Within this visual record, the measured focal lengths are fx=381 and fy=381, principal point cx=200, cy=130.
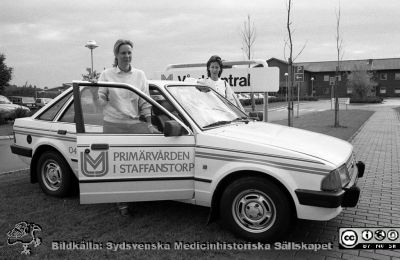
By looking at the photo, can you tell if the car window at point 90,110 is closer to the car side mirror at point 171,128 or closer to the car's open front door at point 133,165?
the car's open front door at point 133,165

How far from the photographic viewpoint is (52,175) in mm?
5617

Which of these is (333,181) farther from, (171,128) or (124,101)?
(124,101)

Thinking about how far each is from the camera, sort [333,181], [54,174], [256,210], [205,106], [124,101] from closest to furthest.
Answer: [333,181], [256,210], [124,101], [205,106], [54,174]

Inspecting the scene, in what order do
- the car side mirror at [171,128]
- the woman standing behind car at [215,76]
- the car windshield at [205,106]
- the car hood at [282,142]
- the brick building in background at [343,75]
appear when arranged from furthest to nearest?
the brick building in background at [343,75], the woman standing behind car at [215,76], the car windshield at [205,106], the car side mirror at [171,128], the car hood at [282,142]

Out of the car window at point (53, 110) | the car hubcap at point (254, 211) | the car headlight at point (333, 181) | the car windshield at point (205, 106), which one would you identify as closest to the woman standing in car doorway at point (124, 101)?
the car windshield at point (205, 106)

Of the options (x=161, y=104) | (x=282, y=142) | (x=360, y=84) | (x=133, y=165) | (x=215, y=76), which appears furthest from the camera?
(x=360, y=84)

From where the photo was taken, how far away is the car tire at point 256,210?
383cm

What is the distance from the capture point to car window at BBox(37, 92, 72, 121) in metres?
5.66

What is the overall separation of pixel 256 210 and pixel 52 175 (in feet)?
10.6

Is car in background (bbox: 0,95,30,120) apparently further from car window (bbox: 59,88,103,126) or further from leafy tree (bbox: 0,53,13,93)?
car window (bbox: 59,88,103,126)

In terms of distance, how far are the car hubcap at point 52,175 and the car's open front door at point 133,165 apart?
1542 mm

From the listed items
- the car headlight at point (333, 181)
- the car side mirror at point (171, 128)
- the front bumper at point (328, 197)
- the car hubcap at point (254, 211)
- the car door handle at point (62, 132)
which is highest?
the car side mirror at point (171, 128)

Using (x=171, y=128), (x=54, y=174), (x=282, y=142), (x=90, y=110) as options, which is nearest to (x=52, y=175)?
(x=54, y=174)

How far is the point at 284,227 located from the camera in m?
3.85
